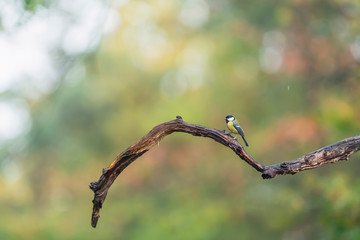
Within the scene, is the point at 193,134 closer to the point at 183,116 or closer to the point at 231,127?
the point at 231,127

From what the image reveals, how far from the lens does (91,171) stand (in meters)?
12.9

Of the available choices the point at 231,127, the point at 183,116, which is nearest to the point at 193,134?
the point at 231,127

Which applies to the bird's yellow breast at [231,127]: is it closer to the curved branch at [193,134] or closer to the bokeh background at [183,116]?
the curved branch at [193,134]

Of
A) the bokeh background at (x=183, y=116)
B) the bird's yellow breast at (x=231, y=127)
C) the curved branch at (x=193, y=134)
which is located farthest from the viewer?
the bokeh background at (x=183, y=116)

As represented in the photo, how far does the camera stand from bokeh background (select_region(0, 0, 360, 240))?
33.2 ft

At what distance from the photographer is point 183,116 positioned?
11625mm

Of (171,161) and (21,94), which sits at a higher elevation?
(21,94)

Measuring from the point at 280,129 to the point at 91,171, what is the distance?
497cm

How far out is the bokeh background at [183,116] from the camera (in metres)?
10.1

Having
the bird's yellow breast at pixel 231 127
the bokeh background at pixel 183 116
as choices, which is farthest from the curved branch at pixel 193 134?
the bokeh background at pixel 183 116

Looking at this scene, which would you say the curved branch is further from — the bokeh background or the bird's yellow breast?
the bokeh background

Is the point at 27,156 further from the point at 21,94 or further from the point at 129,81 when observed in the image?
the point at 129,81

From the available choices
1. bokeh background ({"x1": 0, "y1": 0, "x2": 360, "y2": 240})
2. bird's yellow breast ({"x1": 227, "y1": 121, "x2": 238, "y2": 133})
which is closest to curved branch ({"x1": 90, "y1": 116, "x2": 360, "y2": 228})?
bird's yellow breast ({"x1": 227, "y1": 121, "x2": 238, "y2": 133})

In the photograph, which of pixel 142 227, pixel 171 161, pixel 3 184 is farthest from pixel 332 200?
pixel 3 184
